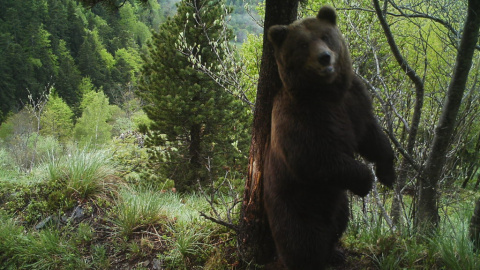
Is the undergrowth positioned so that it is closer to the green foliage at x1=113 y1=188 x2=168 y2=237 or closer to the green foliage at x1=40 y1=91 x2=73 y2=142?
the green foliage at x1=113 y1=188 x2=168 y2=237

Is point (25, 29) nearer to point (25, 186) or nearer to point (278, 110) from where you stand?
point (25, 186)

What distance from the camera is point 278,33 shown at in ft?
6.42

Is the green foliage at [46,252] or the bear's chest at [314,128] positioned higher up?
the bear's chest at [314,128]

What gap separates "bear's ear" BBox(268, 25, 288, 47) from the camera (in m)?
1.95

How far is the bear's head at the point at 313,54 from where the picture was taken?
1.82 metres

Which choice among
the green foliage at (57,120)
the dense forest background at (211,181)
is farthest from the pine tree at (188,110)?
the green foliage at (57,120)

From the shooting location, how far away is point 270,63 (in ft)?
8.07

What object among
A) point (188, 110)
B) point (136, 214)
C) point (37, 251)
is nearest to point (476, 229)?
point (136, 214)

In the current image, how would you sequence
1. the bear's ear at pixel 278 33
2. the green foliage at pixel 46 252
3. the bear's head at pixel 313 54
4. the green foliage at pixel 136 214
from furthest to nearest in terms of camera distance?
the green foliage at pixel 136 214 → the green foliage at pixel 46 252 → the bear's ear at pixel 278 33 → the bear's head at pixel 313 54

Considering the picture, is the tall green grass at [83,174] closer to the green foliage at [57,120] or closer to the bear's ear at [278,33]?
the bear's ear at [278,33]

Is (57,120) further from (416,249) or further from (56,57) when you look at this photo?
(416,249)

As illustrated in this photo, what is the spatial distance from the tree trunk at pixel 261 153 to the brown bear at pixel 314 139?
0.31 meters

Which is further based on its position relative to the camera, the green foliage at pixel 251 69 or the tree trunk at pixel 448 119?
the green foliage at pixel 251 69

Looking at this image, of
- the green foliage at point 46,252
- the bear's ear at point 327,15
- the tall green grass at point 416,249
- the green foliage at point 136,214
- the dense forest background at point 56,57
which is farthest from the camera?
the dense forest background at point 56,57
